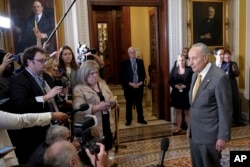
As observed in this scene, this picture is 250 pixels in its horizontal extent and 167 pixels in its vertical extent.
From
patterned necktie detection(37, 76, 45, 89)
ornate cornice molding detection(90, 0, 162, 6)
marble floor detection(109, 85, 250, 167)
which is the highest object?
ornate cornice molding detection(90, 0, 162, 6)

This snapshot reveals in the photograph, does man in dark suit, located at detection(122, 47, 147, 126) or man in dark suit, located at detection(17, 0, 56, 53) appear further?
man in dark suit, located at detection(122, 47, 147, 126)

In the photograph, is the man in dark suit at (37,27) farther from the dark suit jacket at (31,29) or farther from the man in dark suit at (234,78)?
the man in dark suit at (234,78)

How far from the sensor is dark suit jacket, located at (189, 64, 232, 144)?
7.07 ft

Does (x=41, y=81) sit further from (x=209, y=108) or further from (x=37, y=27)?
(x=37, y=27)

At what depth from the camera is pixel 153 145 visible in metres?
4.33

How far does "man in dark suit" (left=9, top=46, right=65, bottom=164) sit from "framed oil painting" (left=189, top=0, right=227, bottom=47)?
3.83 m

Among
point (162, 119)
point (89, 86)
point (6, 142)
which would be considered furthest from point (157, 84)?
point (6, 142)

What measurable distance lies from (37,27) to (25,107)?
2475 millimetres

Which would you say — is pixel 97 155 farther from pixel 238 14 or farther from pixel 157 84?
pixel 238 14

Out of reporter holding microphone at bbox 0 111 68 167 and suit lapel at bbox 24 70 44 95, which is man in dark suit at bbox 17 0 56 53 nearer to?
suit lapel at bbox 24 70 44 95

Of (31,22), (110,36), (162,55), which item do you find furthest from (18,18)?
(110,36)

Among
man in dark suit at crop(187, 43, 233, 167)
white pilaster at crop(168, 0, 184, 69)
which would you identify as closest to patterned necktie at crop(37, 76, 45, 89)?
man in dark suit at crop(187, 43, 233, 167)

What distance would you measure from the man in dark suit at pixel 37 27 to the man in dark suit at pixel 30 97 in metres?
2.12

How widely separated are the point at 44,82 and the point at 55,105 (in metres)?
0.22
